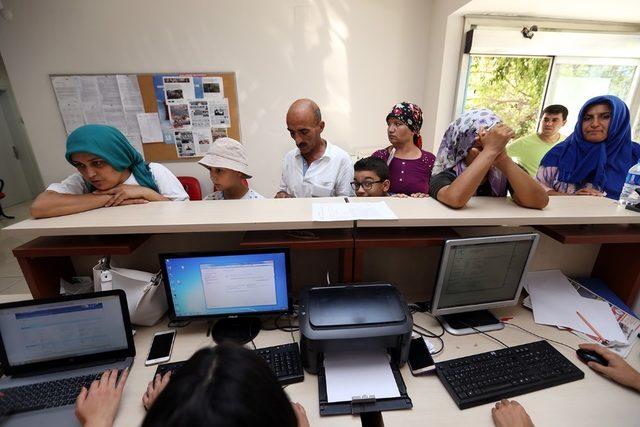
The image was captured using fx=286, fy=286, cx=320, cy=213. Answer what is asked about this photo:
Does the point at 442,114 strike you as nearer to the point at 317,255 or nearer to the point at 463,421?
the point at 317,255

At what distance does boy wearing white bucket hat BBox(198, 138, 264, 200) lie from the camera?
144 centimetres

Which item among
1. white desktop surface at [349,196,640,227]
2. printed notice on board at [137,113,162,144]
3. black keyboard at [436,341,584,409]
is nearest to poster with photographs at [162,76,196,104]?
printed notice on board at [137,113,162,144]

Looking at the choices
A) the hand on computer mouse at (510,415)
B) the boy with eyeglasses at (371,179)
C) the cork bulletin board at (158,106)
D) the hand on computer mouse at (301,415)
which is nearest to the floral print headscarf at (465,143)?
the boy with eyeglasses at (371,179)

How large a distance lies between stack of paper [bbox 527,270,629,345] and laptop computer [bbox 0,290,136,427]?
1.59 meters

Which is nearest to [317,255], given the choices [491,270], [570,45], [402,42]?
[491,270]

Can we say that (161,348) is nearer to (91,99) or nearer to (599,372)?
(599,372)

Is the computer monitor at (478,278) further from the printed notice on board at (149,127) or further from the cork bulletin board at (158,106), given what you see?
the printed notice on board at (149,127)

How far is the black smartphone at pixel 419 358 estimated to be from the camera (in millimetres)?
939

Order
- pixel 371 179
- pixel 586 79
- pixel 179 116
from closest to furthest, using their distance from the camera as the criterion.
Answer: pixel 371 179
pixel 179 116
pixel 586 79

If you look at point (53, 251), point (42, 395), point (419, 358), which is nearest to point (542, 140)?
point (419, 358)

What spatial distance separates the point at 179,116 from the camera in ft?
9.05

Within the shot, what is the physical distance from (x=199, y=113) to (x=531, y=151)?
317 centimetres

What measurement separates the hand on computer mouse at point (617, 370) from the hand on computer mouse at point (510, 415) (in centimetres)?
36

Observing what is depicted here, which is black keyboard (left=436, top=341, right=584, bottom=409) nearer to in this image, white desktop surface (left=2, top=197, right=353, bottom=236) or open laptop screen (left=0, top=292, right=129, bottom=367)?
white desktop surface (left=2, top=197, right=353, bottom=236)
